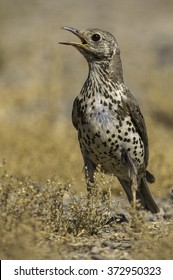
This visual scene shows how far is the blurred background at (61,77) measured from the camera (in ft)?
41.8

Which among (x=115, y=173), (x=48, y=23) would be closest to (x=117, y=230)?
(x=115, y=173)

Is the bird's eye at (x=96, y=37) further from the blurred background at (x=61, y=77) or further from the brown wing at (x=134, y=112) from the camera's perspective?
the blurred background at (x=61, y=77)

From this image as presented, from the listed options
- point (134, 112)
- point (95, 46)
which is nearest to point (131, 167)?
point (134, 112)

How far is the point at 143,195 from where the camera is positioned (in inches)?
431

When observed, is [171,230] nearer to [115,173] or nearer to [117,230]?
[117,230]

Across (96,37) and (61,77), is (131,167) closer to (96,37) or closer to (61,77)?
(96,37)

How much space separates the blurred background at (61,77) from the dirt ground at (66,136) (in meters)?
0.02

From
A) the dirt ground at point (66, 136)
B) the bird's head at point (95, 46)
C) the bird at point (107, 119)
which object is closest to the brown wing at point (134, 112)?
the bird at point (107, 119)

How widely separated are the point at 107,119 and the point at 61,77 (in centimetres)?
872

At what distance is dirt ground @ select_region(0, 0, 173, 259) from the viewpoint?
8539 mm

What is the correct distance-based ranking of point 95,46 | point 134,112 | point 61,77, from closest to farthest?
1. point 134,112
2. point 95,46
3. point 61,77

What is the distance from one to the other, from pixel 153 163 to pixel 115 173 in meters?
2.29

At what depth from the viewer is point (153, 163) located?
12.6 meters

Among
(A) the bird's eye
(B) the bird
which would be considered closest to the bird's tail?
(B) the bird
